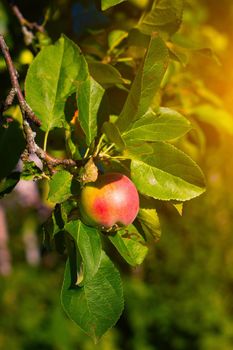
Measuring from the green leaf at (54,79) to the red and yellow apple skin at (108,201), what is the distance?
0.50ft

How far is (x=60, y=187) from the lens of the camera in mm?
802

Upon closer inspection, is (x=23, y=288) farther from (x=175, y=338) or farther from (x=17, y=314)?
(x=175, y=338)

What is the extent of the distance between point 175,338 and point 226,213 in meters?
1.43

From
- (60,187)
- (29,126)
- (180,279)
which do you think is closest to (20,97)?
(29,126)

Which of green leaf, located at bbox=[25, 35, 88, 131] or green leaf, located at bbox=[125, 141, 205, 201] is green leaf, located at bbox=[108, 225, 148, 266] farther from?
green leaf, located at bbox=[25, 35, 88, 131]

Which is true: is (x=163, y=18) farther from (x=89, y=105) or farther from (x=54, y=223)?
(x=54, y=223)

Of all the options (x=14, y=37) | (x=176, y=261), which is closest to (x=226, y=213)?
(x=176, y=261)

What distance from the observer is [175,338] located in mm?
4375

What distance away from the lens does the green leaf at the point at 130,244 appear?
88cm

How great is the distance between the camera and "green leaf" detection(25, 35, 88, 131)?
0.90m

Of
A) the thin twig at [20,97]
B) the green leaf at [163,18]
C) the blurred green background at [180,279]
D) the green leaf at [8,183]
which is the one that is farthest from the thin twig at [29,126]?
the blurred green background at [180,279]

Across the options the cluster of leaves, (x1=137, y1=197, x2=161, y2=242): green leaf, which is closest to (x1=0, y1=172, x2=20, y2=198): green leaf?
the cluster of leaves

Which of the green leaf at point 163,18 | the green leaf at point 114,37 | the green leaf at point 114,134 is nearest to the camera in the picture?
the green leaf at point 114,134

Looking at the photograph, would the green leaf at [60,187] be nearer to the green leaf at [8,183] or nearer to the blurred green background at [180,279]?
the green leaf at [8,183]
